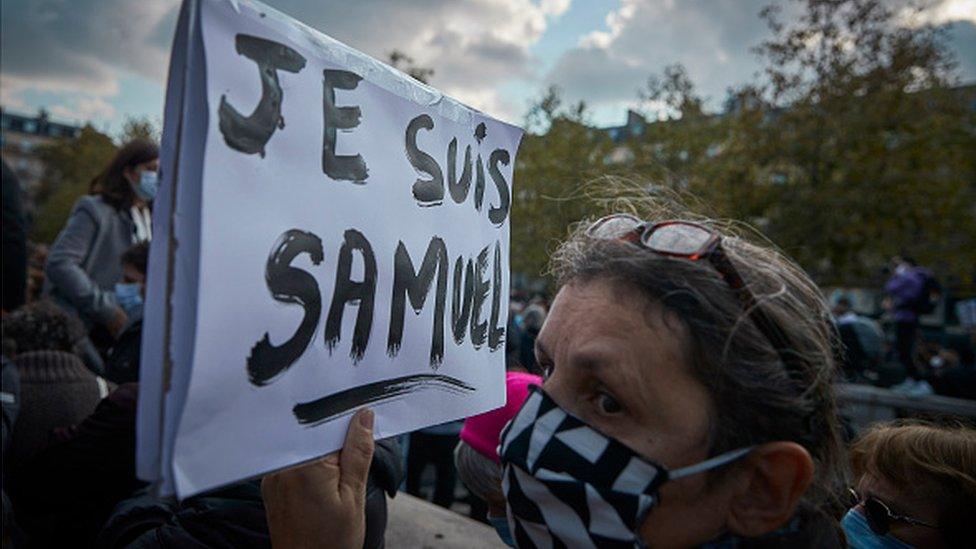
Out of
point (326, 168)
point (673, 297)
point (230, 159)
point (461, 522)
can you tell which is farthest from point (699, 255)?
point (461, 522)

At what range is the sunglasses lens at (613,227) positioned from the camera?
1.49 metres

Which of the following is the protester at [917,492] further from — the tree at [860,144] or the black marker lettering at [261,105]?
the tree at [860,144]

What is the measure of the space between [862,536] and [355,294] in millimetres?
1520

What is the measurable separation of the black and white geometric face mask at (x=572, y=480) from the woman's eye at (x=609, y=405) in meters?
0.05

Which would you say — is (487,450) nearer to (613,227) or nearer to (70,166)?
(613,227)

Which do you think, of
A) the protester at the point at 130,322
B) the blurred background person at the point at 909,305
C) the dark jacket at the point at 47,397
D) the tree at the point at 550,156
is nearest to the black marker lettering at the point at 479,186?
the protester at the point at 130,322

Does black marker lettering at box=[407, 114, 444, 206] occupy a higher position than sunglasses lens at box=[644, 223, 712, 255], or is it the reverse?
black marker lettering at box=[407, 114, 444, 206]

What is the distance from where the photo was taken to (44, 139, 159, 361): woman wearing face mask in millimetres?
3832

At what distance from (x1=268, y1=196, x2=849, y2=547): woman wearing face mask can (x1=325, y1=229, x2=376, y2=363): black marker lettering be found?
1.15 ft

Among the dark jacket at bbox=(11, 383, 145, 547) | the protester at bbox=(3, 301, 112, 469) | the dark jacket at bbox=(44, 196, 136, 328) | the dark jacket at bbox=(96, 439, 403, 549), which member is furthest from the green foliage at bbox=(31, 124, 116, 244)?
the dark jacket at bbox=(96, 439, 403, 549)

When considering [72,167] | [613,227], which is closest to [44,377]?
[613,227]

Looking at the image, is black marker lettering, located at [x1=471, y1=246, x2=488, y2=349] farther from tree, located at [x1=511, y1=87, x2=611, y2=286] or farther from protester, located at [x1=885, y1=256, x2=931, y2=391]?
tree, located at [x1=511, y1=87, x2=611, y2=286]

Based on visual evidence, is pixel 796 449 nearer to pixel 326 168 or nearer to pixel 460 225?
pixel 460 225

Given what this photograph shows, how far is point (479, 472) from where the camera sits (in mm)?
2189
